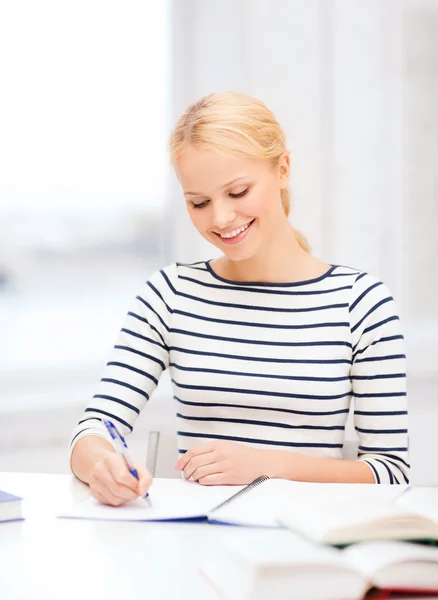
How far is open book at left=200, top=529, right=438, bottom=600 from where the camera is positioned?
685mm

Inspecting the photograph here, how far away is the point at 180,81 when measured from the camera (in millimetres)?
2518

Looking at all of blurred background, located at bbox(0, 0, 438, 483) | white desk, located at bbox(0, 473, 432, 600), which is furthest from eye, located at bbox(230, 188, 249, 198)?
blurred background, located at bbox(0, 0, 438, 483)

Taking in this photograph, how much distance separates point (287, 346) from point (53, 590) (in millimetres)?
815

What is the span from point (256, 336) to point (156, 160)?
107cm

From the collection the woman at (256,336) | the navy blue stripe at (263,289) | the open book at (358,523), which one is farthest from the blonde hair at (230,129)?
the open book at (358,523)

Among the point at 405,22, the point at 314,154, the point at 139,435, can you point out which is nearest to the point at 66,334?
the point at 139,435

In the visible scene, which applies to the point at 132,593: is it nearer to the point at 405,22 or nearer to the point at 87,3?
the point at 87,3

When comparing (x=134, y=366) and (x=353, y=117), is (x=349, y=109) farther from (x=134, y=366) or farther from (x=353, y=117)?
(x=134, y=366)

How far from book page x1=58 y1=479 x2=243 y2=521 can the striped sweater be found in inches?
13.0

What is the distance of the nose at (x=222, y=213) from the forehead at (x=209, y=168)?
33mm

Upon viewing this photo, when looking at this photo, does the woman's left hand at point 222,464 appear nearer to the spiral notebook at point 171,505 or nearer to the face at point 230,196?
the spiral notebook at point 171,505

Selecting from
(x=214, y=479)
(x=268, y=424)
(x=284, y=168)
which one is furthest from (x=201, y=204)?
(x=214, y=479)

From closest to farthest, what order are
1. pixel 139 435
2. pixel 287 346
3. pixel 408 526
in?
pixel 408 526 → pixel 287 346 → pixel 139 435

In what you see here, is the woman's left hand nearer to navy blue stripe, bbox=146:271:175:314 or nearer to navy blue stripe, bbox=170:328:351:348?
navy blue stripe, bbox=170:328:351:348
